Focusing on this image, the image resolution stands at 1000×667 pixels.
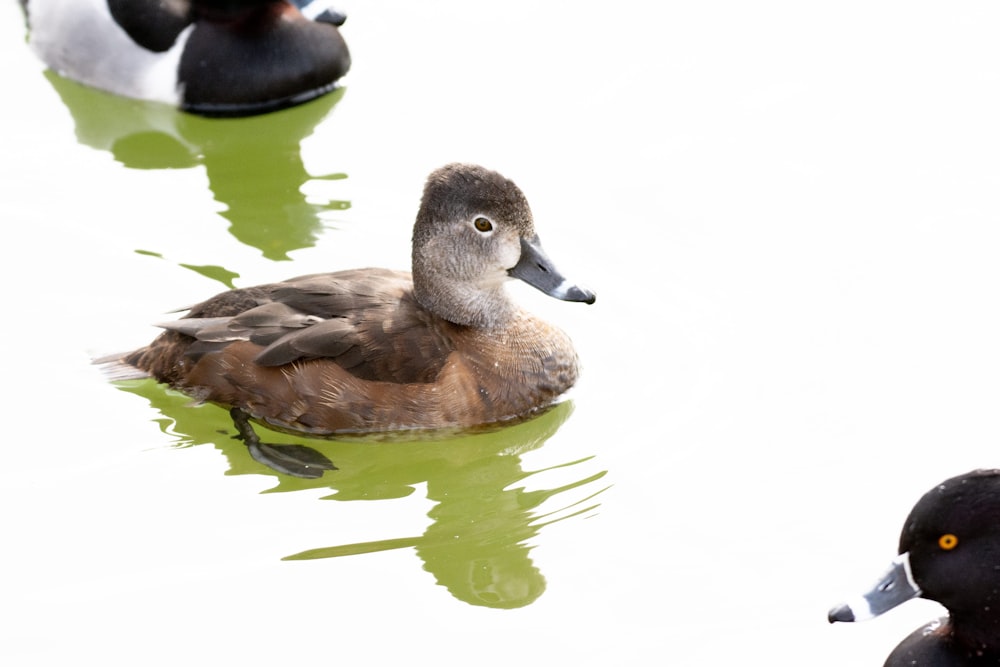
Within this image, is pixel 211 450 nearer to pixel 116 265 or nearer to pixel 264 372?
pixel 264 372

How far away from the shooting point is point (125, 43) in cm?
964

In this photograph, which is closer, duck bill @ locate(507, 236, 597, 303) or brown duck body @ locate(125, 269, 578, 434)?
brown duck body @ locate(125, 269, 578, 434)

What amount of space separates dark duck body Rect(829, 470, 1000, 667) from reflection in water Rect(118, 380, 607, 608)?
135 centimetres

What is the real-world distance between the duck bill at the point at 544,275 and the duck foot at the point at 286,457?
43.5 inches

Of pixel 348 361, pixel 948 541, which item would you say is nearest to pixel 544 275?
pixel 348 361

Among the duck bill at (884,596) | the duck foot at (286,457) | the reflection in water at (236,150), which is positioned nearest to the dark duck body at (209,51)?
the reflection in water at (236,150)

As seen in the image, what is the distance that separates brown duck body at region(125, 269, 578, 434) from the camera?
6.61 m

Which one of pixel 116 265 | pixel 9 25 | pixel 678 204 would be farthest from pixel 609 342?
pixel 9 25

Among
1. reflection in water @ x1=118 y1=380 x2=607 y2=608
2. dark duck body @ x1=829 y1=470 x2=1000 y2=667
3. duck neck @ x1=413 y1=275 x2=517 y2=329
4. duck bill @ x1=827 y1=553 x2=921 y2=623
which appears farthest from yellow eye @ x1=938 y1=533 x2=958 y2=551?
duck neck @ x1=413 y1=275 x2=517 y2=329

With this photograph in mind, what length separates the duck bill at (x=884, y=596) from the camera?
5.12m

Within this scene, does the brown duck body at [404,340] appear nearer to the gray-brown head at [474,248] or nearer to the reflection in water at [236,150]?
the gray-brown head at [474,248]

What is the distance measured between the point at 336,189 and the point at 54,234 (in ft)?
4.60

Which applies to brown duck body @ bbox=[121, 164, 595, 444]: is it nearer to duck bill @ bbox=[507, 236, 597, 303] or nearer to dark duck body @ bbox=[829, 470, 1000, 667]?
duck bill @ bbox=[507, 236, 597, 303]

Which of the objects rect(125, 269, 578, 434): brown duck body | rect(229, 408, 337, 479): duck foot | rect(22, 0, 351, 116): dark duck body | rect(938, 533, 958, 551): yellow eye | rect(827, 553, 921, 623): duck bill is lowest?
rect(827, 553, 921, 623): duck bill
